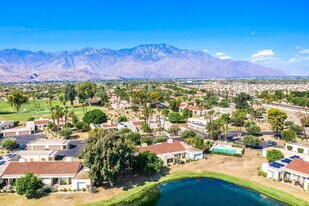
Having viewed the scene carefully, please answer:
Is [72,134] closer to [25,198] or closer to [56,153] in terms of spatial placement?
[56,153]

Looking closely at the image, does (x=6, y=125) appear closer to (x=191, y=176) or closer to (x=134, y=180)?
(x=134, y=180)

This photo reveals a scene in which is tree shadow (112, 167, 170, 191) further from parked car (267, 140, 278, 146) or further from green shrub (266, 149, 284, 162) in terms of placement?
parked car (267, 140, 278, 146)

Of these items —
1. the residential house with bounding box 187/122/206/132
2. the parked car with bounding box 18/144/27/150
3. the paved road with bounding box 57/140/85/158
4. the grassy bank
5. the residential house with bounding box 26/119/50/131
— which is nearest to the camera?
the grassy bank

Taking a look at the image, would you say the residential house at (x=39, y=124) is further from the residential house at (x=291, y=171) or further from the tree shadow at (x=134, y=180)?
the residential house at (x=291, y=171)

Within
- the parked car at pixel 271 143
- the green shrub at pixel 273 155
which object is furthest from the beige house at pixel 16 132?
the parked car at pixel 271 143

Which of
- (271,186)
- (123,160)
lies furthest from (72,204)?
(271,186)

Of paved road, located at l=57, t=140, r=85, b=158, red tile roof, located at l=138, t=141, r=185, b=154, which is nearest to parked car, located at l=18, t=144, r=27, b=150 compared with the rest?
paved road, located at l=57, t=140, r=85, b=158
